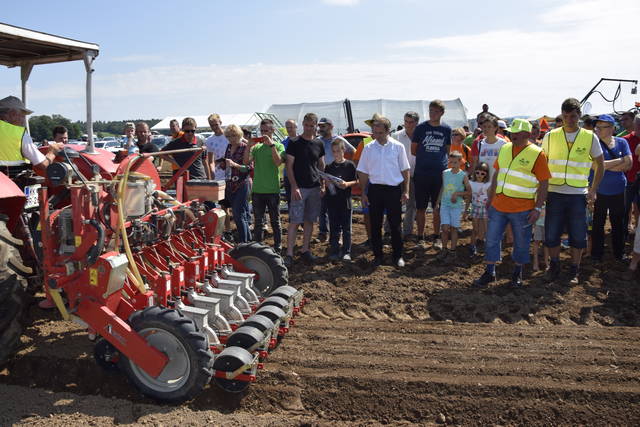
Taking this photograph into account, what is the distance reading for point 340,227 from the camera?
733 cm

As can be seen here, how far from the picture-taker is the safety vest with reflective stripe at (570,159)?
5945 mm

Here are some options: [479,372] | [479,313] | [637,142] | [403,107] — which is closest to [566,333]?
[479,313]

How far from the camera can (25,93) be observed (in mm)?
5898

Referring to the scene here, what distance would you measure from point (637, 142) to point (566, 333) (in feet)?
11.9

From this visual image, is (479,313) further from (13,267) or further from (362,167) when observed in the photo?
(13,267)

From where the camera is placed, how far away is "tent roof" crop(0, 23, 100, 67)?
4.51 m

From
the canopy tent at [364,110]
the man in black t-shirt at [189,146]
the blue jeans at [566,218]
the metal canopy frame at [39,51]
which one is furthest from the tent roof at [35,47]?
the canopy tent at [364,110]

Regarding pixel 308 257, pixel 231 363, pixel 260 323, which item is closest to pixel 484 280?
pixel 308 257

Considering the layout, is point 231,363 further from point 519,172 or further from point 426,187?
point 426,187

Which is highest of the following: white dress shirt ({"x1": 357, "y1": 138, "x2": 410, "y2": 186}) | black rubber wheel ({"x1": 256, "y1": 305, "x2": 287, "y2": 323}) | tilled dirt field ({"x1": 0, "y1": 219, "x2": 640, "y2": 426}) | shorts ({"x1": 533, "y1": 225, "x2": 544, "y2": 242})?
white dress shirt ({"x1": 357, "y1": 138, "x2": 410, "y2": 186})

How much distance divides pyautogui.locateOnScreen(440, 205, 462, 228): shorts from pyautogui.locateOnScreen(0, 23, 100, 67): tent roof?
451 cm

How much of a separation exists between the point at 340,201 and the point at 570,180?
276 cm

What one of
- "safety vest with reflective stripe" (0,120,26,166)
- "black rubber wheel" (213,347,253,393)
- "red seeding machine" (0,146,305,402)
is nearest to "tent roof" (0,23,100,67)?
"safety vest with reflective stripe" (0,120,26,166)

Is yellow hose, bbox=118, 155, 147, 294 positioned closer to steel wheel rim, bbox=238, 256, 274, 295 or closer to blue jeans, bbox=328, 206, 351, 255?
steel wheel rim, bbox=238, 256, 274, 295
